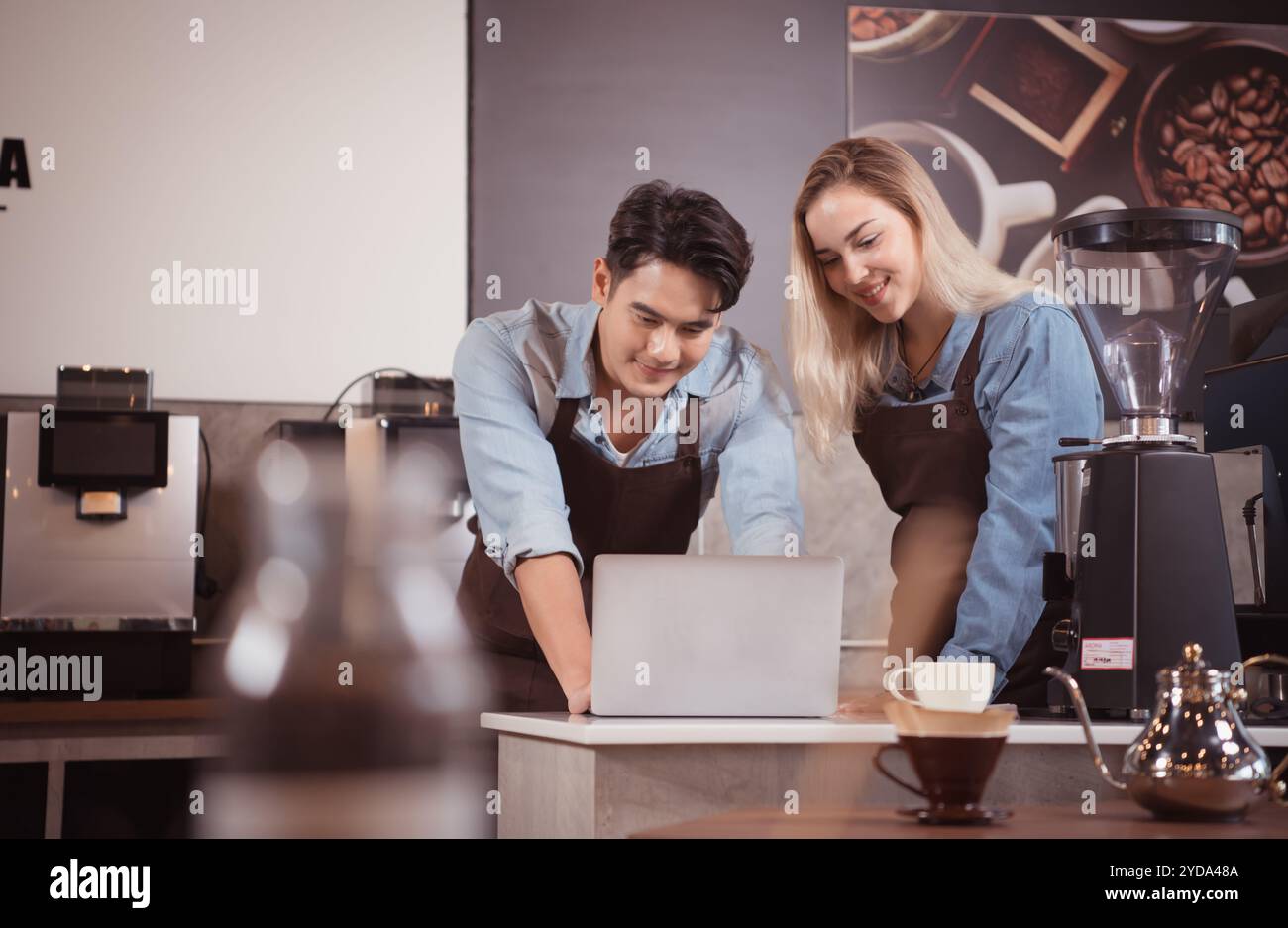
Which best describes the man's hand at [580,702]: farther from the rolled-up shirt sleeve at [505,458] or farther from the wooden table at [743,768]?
the rolled-up shirt sleeve at [505,458]

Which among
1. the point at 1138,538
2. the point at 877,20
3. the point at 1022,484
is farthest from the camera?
the point at 877,20

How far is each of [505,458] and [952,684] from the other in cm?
92

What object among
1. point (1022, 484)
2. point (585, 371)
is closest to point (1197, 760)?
point (1022, 484)

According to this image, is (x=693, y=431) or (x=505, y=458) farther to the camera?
(x=693, y=431)

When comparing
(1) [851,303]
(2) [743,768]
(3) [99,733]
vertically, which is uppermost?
(1) [851,303]

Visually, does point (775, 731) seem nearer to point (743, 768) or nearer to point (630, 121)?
point (743, 768)

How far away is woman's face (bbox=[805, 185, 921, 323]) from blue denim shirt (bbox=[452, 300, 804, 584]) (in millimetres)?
275

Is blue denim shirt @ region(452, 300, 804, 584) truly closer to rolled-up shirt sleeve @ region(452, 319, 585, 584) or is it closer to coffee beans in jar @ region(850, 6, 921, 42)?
rolled-up shirt sleeve @ region(452, 319, 585, 584)

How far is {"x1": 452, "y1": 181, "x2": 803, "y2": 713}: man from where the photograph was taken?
201 cm

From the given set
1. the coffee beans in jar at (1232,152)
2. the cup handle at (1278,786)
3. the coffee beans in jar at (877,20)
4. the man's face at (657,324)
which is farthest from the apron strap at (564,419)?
the coffee beans in jar at (1232,152)

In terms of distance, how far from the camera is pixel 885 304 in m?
2.18

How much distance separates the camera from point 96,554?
2951mm

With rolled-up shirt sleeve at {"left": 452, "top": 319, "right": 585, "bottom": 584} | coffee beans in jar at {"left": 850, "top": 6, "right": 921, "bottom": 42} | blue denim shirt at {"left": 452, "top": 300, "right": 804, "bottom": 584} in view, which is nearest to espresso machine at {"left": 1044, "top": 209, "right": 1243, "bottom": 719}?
blue denim shirt at {"left": 452, "top": 300, "right": 804, "bottom": 584}

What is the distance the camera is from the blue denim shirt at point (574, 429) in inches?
79.9
